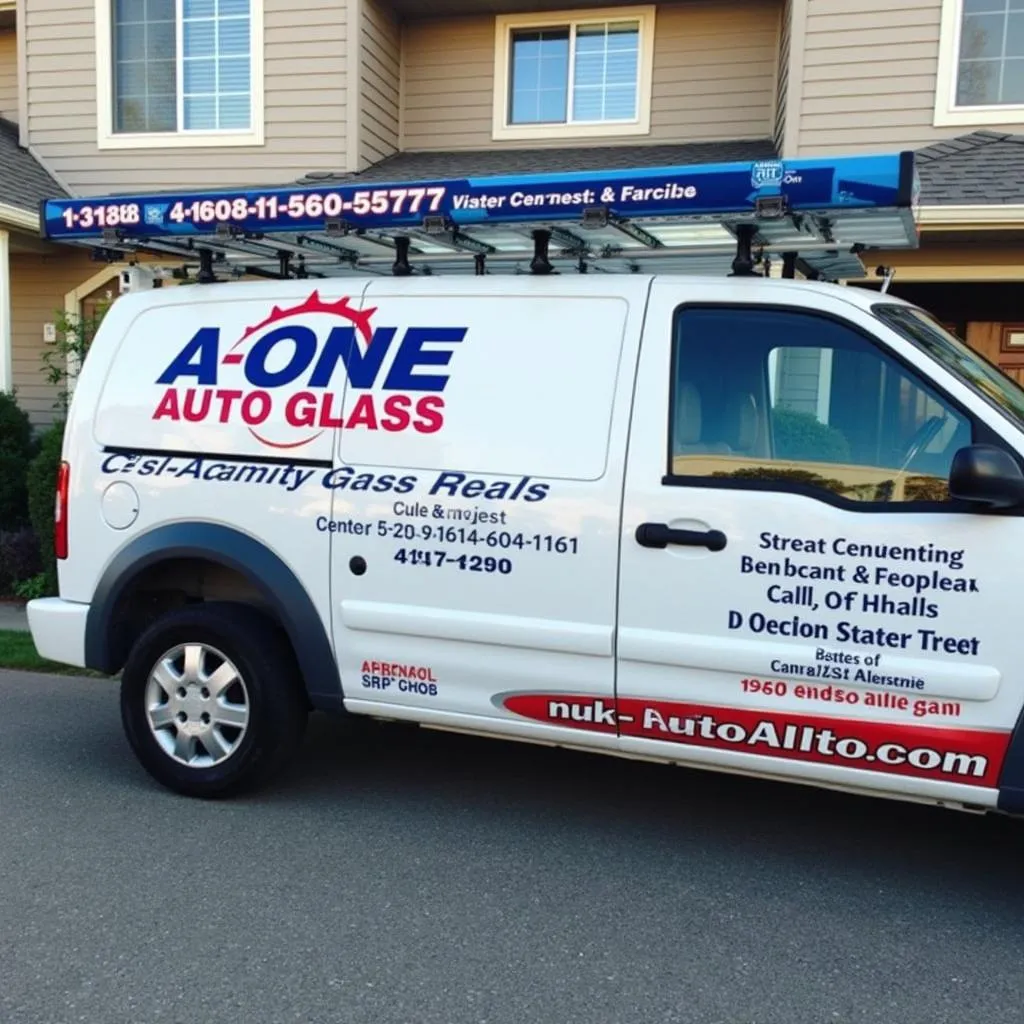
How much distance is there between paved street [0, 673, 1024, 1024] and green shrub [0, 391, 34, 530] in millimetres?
5099

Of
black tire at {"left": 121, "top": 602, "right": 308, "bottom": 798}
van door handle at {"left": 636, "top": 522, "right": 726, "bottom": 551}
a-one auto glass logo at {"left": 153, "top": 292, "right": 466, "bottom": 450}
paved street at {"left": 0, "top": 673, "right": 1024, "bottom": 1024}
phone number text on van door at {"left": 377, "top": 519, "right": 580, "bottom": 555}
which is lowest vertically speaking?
paved street at {"left": 0, "top": 673, "right": 1024, "bottom": 1024}

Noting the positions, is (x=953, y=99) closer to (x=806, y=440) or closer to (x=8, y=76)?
(x=806, y=440)

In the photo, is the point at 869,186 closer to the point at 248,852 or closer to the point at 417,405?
the point at 417,405

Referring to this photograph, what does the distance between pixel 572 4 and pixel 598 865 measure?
31.6ft

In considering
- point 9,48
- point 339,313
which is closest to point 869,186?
point 339,313

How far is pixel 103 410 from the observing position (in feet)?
15.3

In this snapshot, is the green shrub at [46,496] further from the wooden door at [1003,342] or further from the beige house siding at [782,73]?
the wooden door at [1003,342]

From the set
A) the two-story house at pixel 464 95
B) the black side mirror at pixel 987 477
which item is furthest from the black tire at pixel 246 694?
the two-story house at pixel 464 95

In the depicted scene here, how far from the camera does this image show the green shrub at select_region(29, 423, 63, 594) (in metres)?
8.35

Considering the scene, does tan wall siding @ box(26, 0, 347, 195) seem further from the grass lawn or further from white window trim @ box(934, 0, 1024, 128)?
the grass lawn

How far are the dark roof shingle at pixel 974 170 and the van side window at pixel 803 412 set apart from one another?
5057mm

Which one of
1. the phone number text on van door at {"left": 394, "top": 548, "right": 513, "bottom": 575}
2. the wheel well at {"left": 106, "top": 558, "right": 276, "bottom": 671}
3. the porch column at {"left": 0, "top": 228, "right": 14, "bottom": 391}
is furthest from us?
the porch column at {"left": 0, "top": 228, "right": 14, "bottom": 391}

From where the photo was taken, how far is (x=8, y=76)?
1289 cm

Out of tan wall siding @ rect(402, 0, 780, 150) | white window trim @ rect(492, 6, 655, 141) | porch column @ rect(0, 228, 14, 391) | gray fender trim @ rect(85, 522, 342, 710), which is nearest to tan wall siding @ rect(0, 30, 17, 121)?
porch column @ rect(0, 228, 14, 391)
